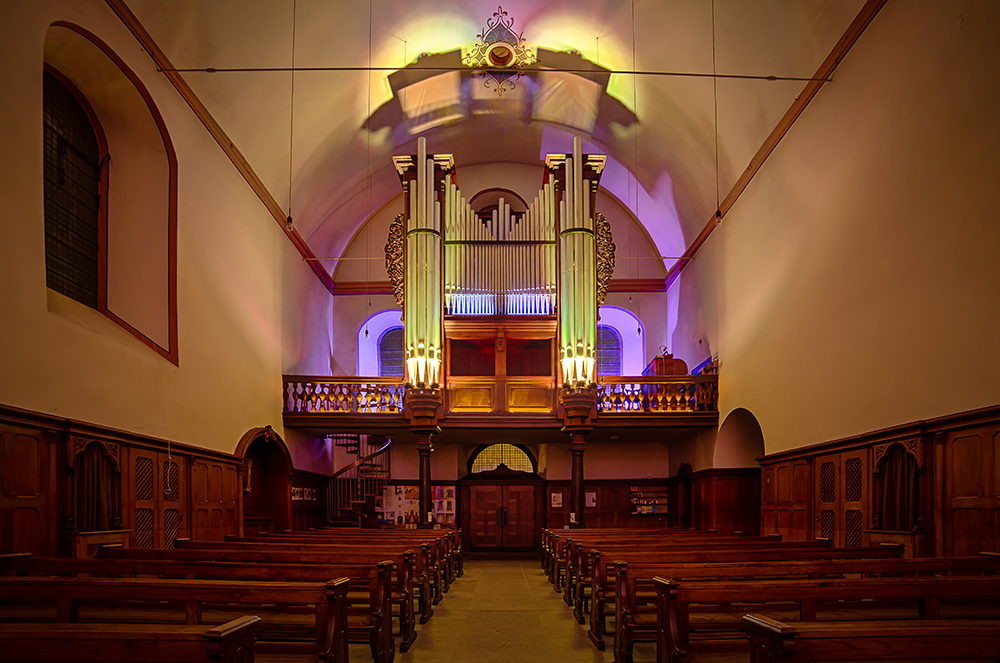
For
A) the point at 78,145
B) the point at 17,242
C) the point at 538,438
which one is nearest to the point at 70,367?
the point at 17,242

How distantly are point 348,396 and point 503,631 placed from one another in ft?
30.1

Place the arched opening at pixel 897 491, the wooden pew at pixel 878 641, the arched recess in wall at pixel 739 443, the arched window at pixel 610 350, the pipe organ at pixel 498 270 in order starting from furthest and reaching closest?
the arched window at pixel 610 350
the pipe organ at pixel 498 270
the arched recess in wall at pixel 739 443
the arched opening at pixel 897 491
the wooden pew at pixel 878 641

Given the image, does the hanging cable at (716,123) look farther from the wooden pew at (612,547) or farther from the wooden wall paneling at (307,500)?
the wooden wall paneling at (307,500)

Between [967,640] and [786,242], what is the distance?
33.8 feet

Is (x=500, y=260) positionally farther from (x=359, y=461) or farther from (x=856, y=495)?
(x=856, y=495)

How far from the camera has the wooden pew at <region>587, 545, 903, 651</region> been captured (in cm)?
759

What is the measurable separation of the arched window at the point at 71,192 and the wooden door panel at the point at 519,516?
13.2 meters

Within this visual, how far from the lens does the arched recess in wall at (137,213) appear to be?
35.4 ft

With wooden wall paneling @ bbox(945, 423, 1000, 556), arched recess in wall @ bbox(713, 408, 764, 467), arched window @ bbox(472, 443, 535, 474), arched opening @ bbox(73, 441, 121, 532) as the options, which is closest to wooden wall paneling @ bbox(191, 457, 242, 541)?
arched opening @ bbox(73, 441, 121, 532)

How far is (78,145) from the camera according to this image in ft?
35.4

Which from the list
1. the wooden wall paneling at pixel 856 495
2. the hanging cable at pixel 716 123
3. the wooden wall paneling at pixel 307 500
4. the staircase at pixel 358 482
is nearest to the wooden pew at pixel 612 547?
the wooden wall paneling at pixel 856 495

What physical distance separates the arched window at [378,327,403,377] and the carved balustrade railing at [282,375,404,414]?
19.5 ft

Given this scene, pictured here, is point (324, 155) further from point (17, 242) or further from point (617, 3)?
point (17, 242)

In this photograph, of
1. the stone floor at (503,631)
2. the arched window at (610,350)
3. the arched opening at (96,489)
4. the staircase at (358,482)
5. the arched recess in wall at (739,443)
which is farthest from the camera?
the arched window at (610,350)
